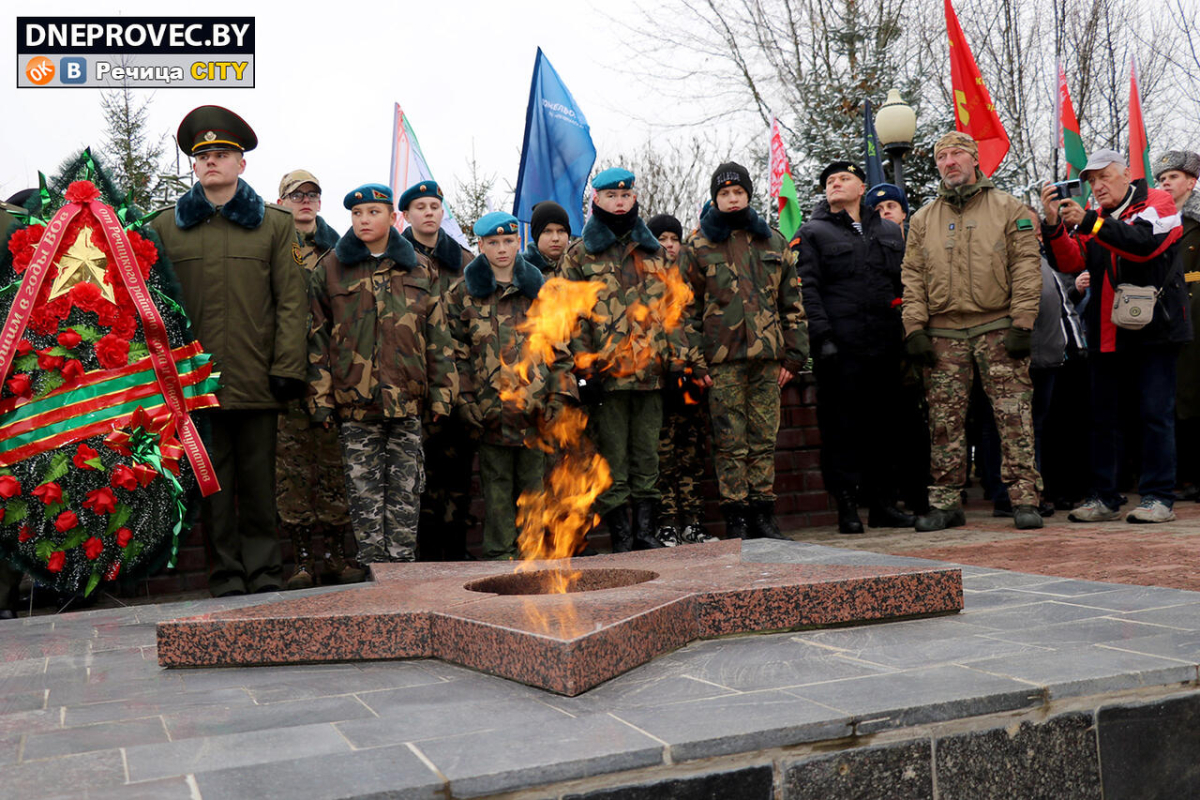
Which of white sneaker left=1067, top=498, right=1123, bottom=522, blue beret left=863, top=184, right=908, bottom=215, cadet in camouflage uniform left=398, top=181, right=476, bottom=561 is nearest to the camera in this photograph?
cadet in camouflage uniform left=398, top=181, right=476, bottom=561

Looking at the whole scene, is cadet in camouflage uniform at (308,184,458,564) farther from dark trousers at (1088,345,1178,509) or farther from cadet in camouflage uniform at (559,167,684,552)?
dark trousers at (1088,345,1178,509)

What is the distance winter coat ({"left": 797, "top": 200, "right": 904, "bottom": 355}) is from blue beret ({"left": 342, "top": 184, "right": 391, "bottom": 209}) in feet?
9.28

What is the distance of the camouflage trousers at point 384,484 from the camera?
210 inches

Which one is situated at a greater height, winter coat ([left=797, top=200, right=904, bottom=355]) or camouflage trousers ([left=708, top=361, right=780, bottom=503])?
winter coat ([left=797, top=200, right=904, bottom=355])

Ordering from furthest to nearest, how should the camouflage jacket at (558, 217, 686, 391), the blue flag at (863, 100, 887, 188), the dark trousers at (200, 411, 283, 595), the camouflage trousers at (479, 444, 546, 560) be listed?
the blue flag at (863, 100, 887, 188), the camouflage jacket at (558, 217, 686, 391), the camouflage trousers at (479, 444, 546, 560), the dark trousers at (200, 411, 283, 595)

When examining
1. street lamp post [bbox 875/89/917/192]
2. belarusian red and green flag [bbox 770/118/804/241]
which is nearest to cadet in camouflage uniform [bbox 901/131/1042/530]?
belarusian red and green flag [bbox 770/118/804/241]

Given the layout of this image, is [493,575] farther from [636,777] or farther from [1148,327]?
[1148,327]

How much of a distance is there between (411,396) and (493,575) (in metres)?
1.77

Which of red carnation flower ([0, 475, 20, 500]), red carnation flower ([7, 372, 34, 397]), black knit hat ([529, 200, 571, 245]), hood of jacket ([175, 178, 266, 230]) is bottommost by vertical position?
red carnation flower ([0, 475, 20, 500])

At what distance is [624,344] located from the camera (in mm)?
6074

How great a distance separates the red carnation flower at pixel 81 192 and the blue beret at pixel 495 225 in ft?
6.40

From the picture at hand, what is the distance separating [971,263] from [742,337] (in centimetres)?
153

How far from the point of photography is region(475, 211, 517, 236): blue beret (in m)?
5.94

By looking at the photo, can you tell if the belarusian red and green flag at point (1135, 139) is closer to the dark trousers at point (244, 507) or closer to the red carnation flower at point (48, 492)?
the dark trousers at point (244, 507)
